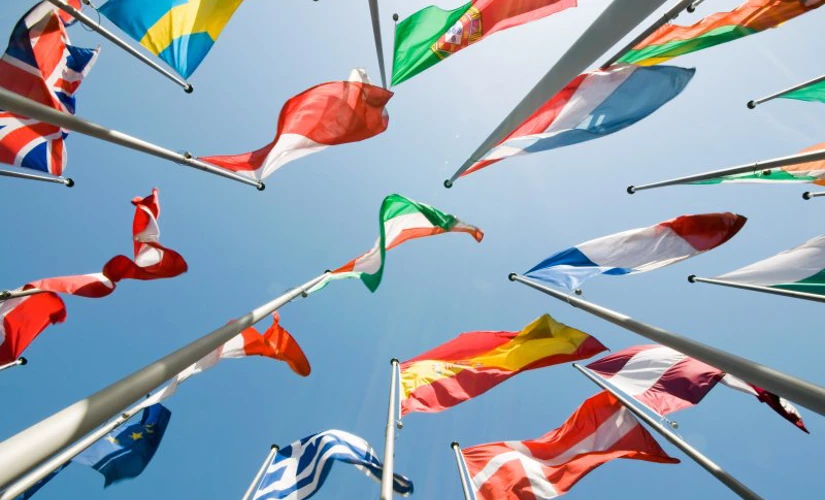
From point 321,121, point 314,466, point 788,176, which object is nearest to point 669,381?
point 788,176

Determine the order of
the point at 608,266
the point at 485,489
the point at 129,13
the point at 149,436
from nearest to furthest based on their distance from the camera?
the point at 129,13 → the point at 485,489 → the point at 608,266 → the point at 149,436

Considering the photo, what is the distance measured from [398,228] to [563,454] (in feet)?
17.7

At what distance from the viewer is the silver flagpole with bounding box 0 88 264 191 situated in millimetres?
3693

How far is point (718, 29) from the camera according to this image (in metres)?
6.25

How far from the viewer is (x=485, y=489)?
283 inches

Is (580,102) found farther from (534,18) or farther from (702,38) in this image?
(702,38)

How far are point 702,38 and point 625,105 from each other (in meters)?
1.60

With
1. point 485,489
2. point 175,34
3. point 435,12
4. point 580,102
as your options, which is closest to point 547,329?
point 485,489

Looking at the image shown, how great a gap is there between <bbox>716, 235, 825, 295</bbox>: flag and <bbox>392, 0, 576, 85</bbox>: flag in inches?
230

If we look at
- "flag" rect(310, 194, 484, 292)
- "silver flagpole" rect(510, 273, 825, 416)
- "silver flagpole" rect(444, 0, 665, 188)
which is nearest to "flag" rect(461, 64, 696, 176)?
"flag" rect(310, 194, 484, 292)

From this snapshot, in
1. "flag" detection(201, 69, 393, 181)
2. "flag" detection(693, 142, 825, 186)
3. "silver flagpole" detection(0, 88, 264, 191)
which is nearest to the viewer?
"silver flagpole" detection(0, 88, 264, 191)

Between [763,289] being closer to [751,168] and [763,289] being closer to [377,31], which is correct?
[751,168]

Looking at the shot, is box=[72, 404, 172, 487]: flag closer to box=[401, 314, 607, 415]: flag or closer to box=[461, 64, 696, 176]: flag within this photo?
box=[401, 314, 607, 415]: flag

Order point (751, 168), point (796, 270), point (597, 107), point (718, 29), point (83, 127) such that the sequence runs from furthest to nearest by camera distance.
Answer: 1. point (796, 270)
2. point (597, 107)
3. point (751, 168)
4. point (718, 29)
5. point (83, 127)
